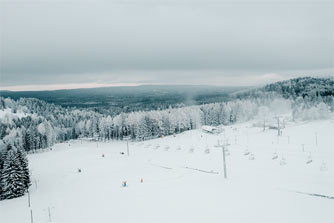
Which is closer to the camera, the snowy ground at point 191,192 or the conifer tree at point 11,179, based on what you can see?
the snowy ground at point 191,192

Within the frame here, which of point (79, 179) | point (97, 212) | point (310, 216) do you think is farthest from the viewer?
point (79, 179)

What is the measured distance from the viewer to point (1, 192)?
2275cm

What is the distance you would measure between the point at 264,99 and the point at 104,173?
284ft

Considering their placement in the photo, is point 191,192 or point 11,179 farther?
point 11,179

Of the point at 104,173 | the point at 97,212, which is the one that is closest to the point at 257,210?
the point at 97,212

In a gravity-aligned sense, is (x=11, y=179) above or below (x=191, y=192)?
above

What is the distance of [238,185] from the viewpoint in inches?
774

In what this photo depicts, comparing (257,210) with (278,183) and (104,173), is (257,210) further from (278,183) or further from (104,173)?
(104,173)

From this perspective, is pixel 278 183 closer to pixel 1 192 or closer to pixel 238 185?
pixel 238 185

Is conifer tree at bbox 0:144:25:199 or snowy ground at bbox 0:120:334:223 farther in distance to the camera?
conifer tree at bbox 0:144:25:199

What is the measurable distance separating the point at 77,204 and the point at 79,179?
375 inches

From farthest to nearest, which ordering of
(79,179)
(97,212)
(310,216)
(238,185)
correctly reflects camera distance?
(79,179) → (238,185) → (97,212) → (310,216)

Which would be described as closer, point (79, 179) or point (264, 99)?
point (79, 179)

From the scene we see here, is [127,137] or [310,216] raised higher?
[310,216]
